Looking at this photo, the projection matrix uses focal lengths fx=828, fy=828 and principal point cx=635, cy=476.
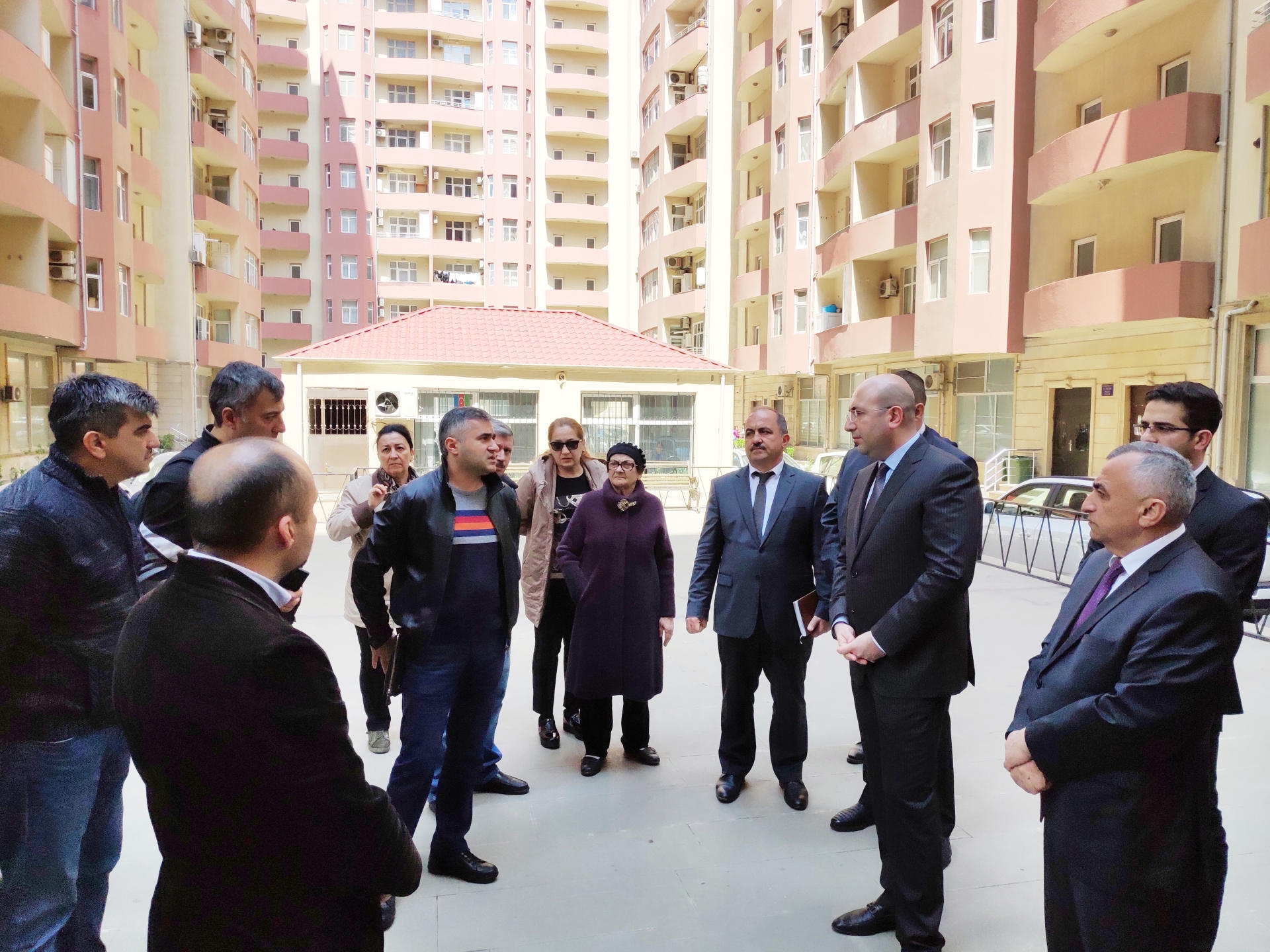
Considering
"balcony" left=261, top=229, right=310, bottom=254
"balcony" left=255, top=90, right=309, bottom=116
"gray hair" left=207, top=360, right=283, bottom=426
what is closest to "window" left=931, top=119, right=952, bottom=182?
"gray hair" left=207, top=360, right=283, bottom=426

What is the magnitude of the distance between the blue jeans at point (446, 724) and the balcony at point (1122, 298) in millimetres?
15626

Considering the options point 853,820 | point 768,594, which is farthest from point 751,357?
point 853,820

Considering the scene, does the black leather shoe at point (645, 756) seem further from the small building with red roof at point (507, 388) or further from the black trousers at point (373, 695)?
the small building with red roof at point (507, 388)

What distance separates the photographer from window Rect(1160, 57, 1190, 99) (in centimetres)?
1548

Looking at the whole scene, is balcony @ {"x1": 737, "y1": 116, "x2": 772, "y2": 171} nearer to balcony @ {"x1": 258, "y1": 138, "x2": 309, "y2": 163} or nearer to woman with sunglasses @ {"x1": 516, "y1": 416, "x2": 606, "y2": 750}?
balcony @ {"x1": 258, "y1": 138, "x2": 309, "y2": 163}

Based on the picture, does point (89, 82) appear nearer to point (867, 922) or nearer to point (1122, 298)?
point (1122, 298)

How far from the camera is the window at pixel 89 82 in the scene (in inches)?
849

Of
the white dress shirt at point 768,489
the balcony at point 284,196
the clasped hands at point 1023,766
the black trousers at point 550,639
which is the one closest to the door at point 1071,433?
the white dress shirt at point 768,489

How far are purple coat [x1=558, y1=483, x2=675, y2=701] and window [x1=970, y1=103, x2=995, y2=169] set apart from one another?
18535 millimetres

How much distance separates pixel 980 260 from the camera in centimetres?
1953

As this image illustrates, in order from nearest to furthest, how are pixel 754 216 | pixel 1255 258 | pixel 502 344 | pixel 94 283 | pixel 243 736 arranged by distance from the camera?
pixel 243 736, pixel 1255 258, pixel 502 344, pixel 94 283, pixel 754 216

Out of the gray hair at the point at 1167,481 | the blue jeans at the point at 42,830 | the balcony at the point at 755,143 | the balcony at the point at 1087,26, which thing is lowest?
the blue jeans at the point at 42,830

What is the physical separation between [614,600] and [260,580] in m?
2.99

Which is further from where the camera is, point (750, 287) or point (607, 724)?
point (750, 287)
